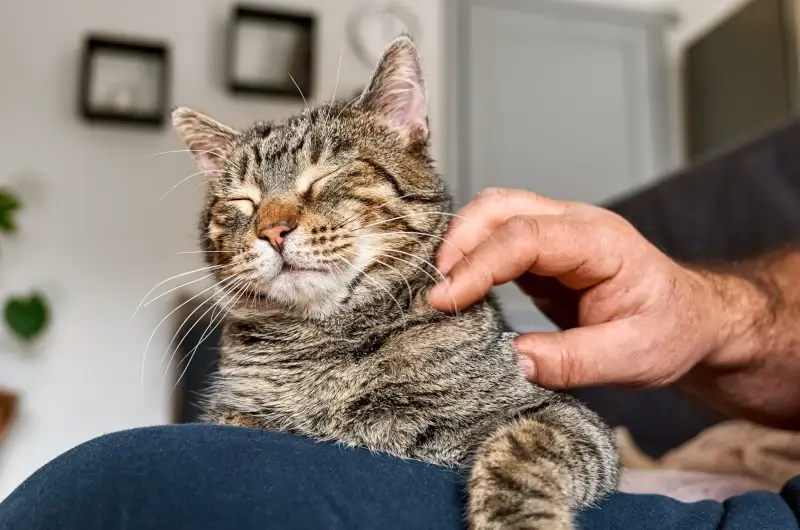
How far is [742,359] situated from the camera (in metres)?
1.16

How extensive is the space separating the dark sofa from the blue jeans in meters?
0.82

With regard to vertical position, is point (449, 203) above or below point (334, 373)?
above

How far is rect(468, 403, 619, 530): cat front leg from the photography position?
73 cm

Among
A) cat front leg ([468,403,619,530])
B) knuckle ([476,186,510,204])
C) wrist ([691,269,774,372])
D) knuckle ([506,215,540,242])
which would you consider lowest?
cat front leg ([468,403,619,530])

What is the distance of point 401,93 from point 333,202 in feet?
0.78

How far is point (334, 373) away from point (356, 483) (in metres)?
0.28

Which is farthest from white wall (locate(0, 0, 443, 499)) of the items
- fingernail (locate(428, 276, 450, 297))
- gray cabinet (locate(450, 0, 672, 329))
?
fingernail (locate(428, 276, 450, 297))

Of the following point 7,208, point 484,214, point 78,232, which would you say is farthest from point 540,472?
point 78,232

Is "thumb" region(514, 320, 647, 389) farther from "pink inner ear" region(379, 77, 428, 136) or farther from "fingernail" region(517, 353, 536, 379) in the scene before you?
"pink inner ear" region(379, 77, 428, 136)

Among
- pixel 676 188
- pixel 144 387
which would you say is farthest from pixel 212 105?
pixel 676 188

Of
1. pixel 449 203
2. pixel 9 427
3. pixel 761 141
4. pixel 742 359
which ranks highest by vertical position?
pixel 761 141

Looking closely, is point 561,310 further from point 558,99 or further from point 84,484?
point 558,99

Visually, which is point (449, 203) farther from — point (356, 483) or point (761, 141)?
point (761, 141)

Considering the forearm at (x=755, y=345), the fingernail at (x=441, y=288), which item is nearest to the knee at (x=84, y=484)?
the fingernail at (x=441, y=288)
